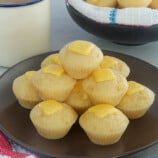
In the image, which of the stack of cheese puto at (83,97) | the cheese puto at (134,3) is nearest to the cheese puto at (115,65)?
the stack of cheese puto at (83,97)

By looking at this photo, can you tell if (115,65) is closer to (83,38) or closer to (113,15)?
(113,15)

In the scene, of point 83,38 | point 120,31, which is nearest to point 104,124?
point 120,31

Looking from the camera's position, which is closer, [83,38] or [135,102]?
[135,102]

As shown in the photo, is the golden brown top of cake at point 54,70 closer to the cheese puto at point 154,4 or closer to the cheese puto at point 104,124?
the cheese puto at point 104,124

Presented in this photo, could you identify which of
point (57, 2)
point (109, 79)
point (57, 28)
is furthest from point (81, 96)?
point (57, 2)

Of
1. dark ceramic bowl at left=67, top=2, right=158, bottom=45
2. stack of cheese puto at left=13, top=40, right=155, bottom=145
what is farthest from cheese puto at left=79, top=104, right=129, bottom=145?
dark ceramic bowl at left=67, top=2, right=158, bottom=45

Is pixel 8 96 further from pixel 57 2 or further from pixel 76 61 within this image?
pixel 57 2
